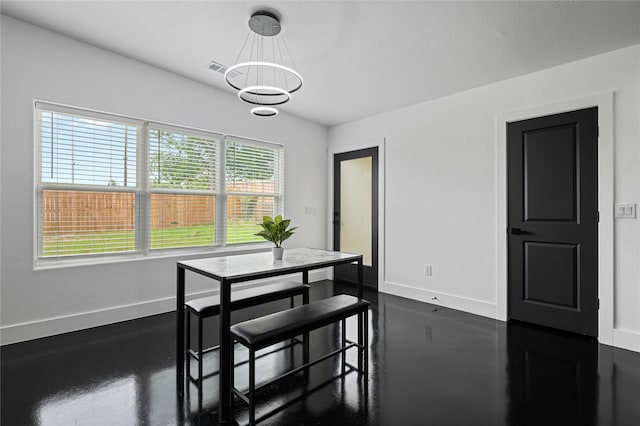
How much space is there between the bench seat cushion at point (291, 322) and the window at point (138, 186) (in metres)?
2.29

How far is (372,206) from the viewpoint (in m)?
5.05

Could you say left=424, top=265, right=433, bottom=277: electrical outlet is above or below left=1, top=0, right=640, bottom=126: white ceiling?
below

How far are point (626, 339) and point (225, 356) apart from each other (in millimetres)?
3422

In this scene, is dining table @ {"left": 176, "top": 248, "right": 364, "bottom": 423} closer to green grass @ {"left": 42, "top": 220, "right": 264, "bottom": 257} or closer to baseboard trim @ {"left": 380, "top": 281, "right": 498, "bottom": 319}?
green grass @ {"left": 42, "top": 220, "right": 264, "bottom": 257}

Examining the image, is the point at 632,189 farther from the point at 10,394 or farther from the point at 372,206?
the point at 10,394

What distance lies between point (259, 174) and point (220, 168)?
625mm

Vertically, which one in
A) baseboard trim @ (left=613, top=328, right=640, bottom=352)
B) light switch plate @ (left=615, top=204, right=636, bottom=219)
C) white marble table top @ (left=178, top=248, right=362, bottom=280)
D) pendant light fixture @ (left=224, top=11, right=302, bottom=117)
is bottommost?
baseboard trim @ (left=613, top=328, right=640, bottom=352)

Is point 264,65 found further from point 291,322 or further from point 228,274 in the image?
point 291,322

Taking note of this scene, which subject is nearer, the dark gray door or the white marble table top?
the white marble table top

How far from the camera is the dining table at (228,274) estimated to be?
191 centimetres

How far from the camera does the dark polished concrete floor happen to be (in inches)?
75.5

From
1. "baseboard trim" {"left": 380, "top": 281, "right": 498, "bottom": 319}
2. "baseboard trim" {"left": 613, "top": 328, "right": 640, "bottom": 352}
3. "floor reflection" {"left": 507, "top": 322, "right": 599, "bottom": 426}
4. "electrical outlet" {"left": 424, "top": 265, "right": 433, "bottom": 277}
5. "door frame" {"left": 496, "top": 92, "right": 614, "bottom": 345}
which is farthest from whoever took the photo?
"electrical outlet" {"left": 424, "top": 265, "right": 433, "bottom": 277}

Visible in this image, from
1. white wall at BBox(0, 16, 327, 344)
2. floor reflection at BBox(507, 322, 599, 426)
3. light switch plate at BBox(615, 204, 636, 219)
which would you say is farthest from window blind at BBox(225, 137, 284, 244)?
light switch plate at BBox(615, 204, 636, 219)

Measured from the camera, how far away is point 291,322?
81.0 inches
